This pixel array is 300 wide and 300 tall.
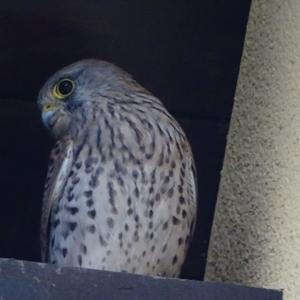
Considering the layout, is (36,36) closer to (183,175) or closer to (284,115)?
(183,175)

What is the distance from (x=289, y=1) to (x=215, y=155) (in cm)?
87

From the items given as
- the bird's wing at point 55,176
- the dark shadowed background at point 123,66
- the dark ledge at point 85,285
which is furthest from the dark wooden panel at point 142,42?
the dark ledge at point 85,285

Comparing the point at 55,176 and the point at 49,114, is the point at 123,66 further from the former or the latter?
the point at 55,176

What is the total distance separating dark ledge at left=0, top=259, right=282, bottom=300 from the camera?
2.66m

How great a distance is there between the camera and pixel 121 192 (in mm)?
3471

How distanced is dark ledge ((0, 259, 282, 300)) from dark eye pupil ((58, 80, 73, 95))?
1294mm

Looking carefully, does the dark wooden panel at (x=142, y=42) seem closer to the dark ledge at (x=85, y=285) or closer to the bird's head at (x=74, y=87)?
the bird's head at (x=74, y=87)

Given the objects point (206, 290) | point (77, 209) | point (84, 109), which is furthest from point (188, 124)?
point (206, 290)

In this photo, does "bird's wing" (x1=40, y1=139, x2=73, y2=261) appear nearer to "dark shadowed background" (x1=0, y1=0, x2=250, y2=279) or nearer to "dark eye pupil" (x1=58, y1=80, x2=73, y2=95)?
"dark eye pupil" (x1=58, y1=80, x2=73, y2=95)

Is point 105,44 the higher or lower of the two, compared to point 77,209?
higher

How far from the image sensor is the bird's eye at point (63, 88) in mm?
3914

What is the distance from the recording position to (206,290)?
2768mm

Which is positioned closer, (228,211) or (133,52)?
(228,211)

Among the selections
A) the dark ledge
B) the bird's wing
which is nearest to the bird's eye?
the bird's wing
